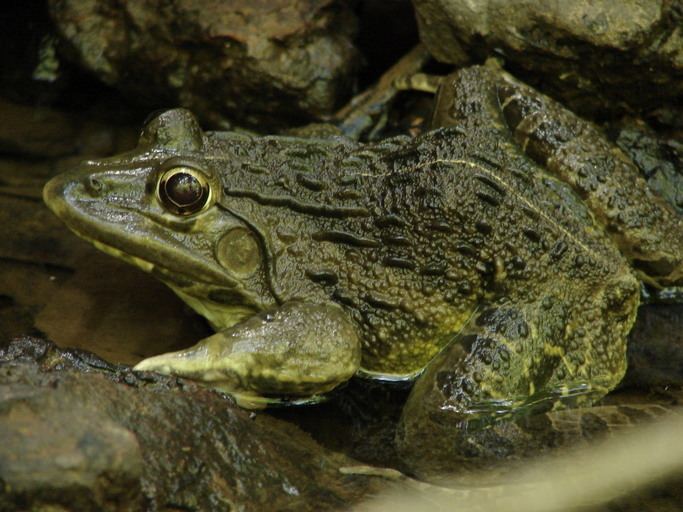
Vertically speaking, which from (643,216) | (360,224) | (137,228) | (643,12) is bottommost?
(137,228)

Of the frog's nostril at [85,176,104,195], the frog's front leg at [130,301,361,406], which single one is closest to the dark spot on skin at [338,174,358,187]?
the frog's front leg at [130,301,361,406]

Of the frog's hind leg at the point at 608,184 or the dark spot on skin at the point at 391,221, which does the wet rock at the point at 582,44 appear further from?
the dark spot on skin at the point at 391,221

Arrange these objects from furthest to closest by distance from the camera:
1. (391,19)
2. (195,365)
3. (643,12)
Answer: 1. (391,19)
2. (643,12)
3. (195,365)

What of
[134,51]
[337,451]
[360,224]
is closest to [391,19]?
[134,51]

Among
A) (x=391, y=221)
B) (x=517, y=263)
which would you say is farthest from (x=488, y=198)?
(x=391, y=221)

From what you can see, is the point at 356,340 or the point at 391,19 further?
the point at 391,19

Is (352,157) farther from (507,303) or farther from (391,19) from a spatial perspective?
(391,19)
